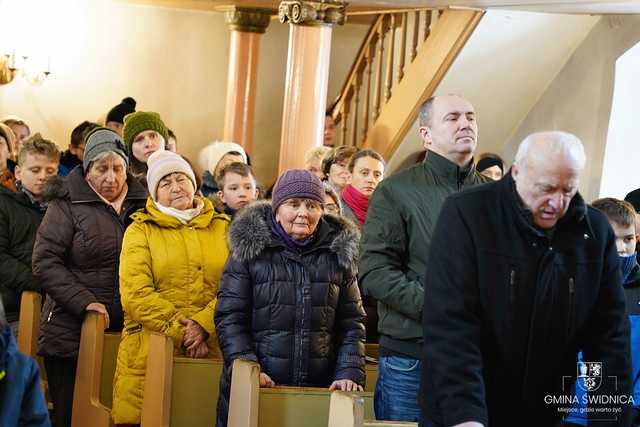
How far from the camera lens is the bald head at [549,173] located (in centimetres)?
351

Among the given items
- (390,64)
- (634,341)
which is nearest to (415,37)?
(390,64)

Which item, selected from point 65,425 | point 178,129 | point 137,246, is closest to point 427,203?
point 137,246

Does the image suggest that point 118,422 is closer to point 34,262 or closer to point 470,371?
point 34,262

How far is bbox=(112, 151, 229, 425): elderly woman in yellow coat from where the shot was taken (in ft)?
18.3

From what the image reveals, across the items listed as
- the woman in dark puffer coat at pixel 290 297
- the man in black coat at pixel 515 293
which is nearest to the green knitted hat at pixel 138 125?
the woman in dark puffer coat at pixel 290 297

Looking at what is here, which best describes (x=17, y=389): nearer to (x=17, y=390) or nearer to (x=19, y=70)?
(x=17, y=390)

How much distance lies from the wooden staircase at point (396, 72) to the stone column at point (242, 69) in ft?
3.33

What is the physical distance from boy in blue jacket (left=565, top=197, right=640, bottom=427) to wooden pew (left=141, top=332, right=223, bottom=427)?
5.32 ft

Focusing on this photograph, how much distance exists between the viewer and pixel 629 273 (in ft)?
16.0

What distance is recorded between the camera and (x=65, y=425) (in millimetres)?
6215

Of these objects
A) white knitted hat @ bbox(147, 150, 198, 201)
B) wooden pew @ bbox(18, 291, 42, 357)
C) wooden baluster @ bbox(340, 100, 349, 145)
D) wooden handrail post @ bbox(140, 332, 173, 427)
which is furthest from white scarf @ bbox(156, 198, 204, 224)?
wooden baluster @ bbox(340, 100, 349, 145)

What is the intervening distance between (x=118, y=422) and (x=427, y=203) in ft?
6.53

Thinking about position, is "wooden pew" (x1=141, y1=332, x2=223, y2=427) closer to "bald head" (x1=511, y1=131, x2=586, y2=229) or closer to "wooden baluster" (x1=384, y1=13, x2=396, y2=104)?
"bald head" (x1=511, y1=131, x2=586, y2=229)

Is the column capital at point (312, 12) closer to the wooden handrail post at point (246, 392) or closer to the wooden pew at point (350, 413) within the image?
the wooden handrail post at point (246, 392)
